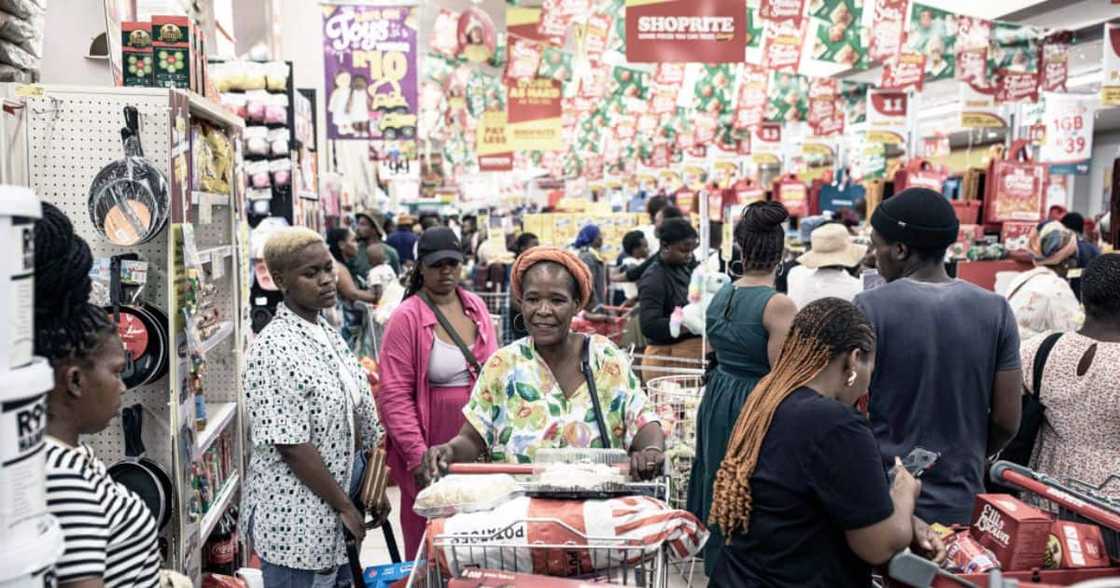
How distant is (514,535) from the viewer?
6.91 feet

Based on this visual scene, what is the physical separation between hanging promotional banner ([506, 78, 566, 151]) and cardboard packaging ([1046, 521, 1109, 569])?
51.3 feet

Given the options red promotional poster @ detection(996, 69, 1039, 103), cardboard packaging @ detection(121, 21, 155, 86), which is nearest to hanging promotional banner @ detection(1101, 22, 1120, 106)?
red promotional poster @ detection(996, 69, 1039, 103)

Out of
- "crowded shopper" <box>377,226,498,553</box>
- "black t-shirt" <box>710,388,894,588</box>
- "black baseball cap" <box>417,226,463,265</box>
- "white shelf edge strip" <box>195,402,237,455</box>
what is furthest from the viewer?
"black baseball cap" <box>417,226,463,265</box>

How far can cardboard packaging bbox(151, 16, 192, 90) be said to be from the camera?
3586 millimetres

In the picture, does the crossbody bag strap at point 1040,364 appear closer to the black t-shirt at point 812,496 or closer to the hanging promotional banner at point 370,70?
the black t-shirt at point 812,496

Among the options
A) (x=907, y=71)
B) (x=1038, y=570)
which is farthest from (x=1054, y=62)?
(x=1038, y=570)

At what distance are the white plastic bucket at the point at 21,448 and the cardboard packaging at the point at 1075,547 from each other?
2.26 m

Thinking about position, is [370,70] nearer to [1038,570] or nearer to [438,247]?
[438,247]

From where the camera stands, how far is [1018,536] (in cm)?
230

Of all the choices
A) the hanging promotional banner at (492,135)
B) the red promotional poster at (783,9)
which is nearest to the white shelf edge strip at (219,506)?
the red promotional poster at (783,9)

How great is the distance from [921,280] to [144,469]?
2.77 metres

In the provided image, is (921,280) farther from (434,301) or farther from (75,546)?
(75,546)

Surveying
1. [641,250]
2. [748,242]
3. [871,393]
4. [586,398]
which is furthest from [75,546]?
[641,250]

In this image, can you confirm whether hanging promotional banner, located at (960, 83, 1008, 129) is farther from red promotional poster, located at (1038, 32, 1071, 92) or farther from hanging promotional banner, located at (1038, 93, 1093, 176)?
red promotional poster, located at (1038, 32, 1071, 92)
